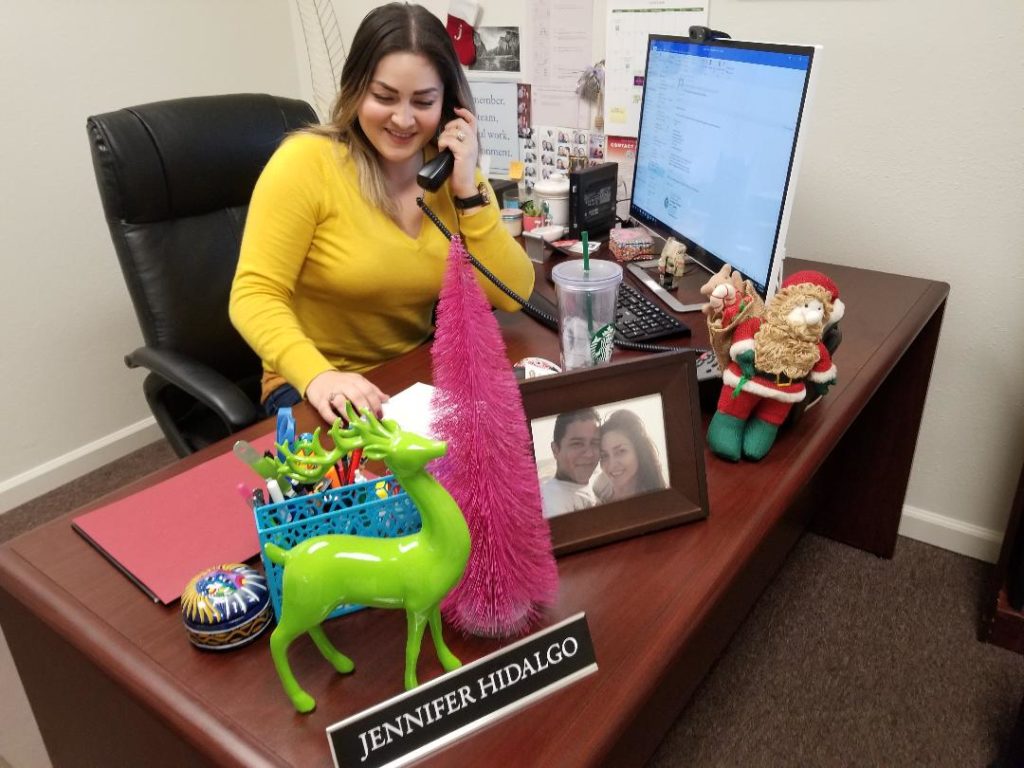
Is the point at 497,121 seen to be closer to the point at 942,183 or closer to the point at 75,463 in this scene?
the point at 942,183

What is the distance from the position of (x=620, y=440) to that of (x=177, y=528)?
0.51 metres

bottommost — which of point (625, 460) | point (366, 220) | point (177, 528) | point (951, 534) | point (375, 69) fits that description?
point (951, 534)

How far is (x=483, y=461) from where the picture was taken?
63cm

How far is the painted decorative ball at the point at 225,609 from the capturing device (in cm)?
67

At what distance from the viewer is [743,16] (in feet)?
5.27

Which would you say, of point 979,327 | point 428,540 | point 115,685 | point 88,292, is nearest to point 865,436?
point 979,327

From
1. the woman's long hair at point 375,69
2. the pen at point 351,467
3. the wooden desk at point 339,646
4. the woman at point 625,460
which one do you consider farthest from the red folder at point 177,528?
the woman's long hair at point 375,69

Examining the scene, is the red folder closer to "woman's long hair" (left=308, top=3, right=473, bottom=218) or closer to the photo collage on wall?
"woman's long hair" (left=308, top=3, right=473, bottom=218)

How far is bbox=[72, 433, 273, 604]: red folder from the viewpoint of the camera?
0.79m

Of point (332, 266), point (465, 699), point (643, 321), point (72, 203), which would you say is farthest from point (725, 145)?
point (72, 203)

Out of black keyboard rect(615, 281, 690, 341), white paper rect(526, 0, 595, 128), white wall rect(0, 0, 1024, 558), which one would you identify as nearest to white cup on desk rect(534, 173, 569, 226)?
white paper rect(526, 0, 595, 128)

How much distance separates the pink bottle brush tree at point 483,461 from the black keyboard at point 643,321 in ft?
2.00

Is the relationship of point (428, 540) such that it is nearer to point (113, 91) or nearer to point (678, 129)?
point (678, 129)

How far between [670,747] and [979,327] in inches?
41.2
